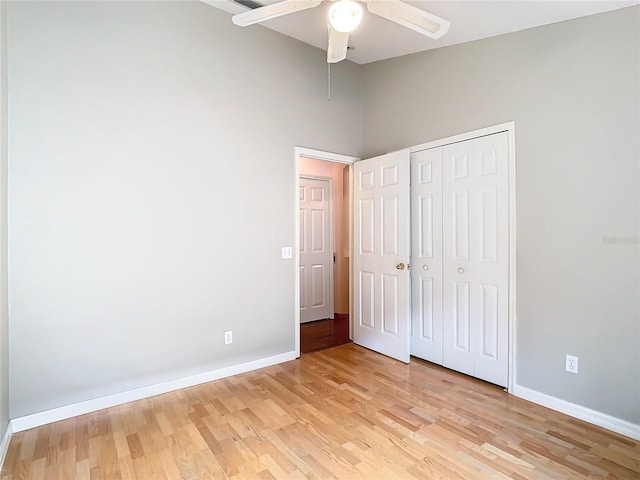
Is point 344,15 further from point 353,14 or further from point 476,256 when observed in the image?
point 476,256

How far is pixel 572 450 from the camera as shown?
189 centimetres

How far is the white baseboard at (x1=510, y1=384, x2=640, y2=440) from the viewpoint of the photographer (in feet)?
6.64

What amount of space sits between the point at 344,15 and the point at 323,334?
3.33m

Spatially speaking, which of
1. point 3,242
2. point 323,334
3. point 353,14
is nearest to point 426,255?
point 323,334

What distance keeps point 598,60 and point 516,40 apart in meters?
0.59

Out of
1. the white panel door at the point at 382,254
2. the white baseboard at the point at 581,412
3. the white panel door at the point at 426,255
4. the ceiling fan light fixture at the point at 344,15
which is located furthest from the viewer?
the white panel door at the point at 382,254

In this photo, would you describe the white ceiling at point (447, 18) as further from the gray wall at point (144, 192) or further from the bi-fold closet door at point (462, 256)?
the bi-fold closet door at point (462, 256)

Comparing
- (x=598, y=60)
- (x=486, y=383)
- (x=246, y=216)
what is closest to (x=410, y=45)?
(x=598, y=60)

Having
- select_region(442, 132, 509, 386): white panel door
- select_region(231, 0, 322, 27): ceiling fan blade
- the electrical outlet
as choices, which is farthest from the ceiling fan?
the electrical outlet

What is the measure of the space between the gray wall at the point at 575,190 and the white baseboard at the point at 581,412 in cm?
4

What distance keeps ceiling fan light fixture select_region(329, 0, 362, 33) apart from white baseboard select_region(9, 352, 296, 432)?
2653mm

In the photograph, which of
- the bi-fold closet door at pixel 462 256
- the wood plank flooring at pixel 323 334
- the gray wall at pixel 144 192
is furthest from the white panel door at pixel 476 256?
the gray wall at pixel 144 192

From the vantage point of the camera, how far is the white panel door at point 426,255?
305cm

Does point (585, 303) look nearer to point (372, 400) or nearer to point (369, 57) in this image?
point (372, 400)
